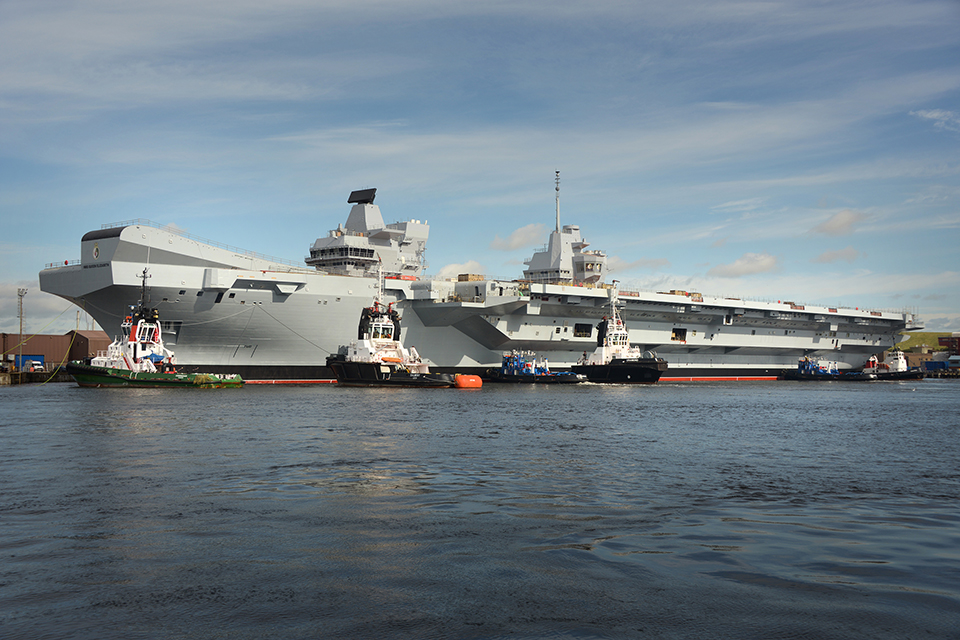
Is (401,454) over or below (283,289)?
below

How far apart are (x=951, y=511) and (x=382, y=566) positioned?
781 cm

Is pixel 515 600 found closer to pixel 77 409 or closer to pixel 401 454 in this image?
pixel 401 454

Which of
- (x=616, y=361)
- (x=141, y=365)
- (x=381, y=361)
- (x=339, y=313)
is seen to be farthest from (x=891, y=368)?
(x=141, y=365)

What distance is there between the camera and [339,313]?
43.1 meters

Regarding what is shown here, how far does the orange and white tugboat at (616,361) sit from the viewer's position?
4925cm

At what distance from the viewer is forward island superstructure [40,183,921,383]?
38.7m

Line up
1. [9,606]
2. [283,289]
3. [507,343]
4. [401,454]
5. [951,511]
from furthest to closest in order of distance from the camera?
[507,343] → [283,289] → [401,454] → [951,511] → [9,606]

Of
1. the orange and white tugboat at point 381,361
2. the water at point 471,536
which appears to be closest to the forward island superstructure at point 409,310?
the orange and white tugboat at point 381,361

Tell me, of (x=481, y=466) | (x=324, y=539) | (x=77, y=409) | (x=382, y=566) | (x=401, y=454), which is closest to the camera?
(x=382, y=566)

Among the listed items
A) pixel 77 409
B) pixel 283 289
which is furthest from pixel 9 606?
pixel 283 289

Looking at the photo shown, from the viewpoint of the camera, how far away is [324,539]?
788 centimetres

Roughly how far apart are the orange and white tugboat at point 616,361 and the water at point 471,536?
30.8m

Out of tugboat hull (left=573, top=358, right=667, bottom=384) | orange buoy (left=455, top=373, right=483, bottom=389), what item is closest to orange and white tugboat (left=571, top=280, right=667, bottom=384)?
tugboat hull (left=573, top=358, right=667, bottom=384)

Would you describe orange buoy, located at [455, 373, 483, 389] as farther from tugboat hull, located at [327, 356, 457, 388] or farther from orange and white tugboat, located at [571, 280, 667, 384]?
orange and white tugboat, located at [571, 280, 667, 384]
